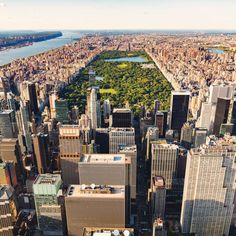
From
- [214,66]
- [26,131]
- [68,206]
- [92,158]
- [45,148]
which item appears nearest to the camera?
[68,206]

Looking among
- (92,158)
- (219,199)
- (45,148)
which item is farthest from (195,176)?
(45,148)

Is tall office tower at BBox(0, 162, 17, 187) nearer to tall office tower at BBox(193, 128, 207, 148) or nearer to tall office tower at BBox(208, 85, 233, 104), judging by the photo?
tall office tower at BBox(193, 128, 207, 148)

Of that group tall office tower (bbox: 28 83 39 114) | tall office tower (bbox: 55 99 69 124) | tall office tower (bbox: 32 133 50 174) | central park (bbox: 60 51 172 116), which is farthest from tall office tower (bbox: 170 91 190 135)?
tall office tower (bbox: 28 83 39 114)

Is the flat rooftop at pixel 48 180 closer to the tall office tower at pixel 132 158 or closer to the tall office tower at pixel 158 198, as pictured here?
the tall office tower at pixel 132 158

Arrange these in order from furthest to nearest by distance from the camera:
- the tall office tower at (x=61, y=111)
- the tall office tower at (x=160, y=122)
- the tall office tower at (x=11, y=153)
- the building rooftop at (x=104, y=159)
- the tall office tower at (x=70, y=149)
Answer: the tall office tower at (x=61, y=111) < the tall office tower at (x=160, y=122) < the tall office tower at (x=11, y=153) < the tall office tower at (x=70, y=149) < the building rooftop at (x=104, y=159)

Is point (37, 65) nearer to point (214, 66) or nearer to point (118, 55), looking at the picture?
point (118, 55)

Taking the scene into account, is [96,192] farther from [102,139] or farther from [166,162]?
Result: [102,139]

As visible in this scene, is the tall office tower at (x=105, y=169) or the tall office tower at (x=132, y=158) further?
the tall office tower at (x=132, y=158)

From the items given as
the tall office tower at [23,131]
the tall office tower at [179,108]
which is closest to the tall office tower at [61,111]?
the tall office tower at [23,131]
